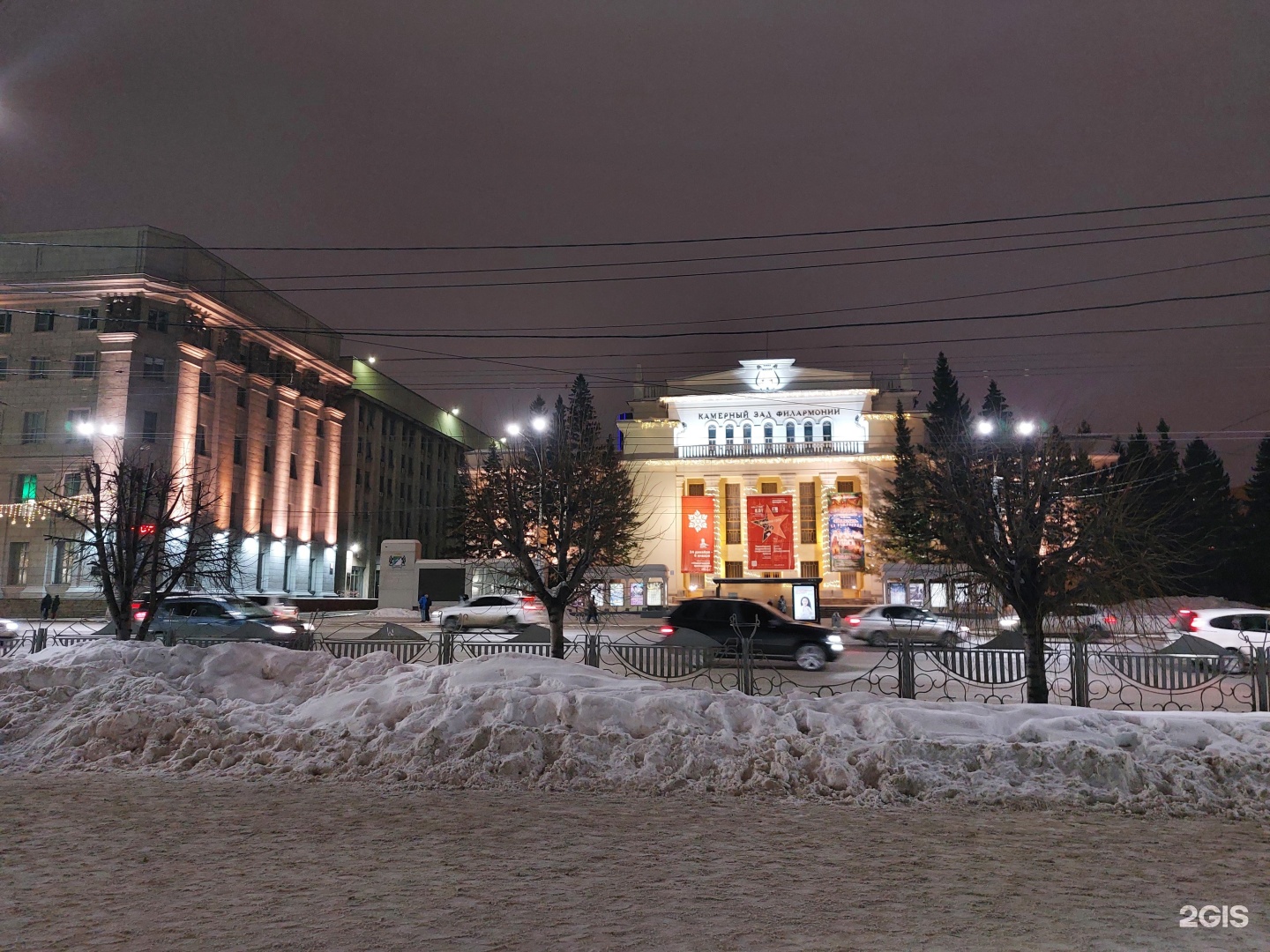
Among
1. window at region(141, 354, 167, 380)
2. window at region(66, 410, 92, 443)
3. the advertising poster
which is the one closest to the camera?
window at region(66, 410, 92, 443)

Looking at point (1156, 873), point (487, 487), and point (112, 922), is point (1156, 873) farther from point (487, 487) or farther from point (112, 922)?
point (487, 487)

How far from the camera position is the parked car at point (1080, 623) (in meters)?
14.8

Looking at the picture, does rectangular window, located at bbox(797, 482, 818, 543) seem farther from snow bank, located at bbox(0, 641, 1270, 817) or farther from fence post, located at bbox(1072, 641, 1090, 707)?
snow bank, located at bbox(0, 641, 1270, 817)

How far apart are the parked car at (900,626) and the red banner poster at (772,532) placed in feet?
86.2

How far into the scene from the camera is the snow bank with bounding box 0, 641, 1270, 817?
27.7ft

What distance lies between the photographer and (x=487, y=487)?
22234 mm

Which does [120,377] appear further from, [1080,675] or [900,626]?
[1080,675]

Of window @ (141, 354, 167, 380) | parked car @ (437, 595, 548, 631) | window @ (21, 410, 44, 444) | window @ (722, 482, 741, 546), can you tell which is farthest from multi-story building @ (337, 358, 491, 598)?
parked car @ (437, 595, 548, 631)

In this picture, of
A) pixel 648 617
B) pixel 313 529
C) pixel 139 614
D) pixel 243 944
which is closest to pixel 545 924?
pixel 243 944

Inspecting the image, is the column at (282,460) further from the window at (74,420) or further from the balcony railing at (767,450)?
the balcony railing at (767,450)

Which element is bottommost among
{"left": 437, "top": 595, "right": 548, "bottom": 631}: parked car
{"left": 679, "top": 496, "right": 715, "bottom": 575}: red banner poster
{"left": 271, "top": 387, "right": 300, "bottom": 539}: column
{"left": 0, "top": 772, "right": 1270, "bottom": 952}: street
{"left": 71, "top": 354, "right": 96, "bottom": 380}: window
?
{"left": 0, "top": 772, "right": 1270, "bottom": 952}: street

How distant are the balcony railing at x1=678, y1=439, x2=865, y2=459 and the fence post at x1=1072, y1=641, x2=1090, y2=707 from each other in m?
47.5

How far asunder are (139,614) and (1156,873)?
90.4 feet

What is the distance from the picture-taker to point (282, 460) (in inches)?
2509
